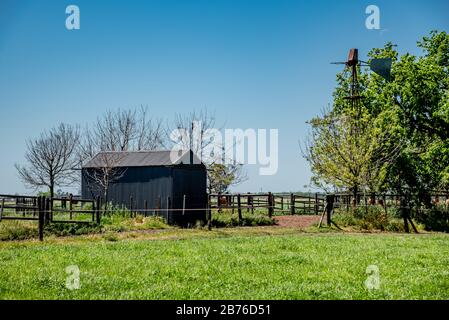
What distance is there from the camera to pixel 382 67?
32.8 metres

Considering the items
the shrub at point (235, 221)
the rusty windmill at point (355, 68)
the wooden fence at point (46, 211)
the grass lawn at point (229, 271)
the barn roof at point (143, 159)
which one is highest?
the rusty windmill at point (355, 68)

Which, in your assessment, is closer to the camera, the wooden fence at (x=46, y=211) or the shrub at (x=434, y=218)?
the wooden fence at (x=46, y=211)

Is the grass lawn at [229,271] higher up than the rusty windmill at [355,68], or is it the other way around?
the rusty windmill at [355,68]

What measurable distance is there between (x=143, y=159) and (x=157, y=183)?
2.50m

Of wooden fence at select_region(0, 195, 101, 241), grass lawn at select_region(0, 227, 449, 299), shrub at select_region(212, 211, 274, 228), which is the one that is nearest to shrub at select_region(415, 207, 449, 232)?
shrub at select_region(212, 211, 274, 228)

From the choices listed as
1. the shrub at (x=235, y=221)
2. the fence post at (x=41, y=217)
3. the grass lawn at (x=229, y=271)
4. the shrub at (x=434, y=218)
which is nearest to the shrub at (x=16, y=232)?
the fence post at (x=41, y=217)

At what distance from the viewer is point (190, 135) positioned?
41500 millimetres

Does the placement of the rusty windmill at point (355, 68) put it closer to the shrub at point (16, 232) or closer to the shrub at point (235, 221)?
the shrub at point (235, 221)

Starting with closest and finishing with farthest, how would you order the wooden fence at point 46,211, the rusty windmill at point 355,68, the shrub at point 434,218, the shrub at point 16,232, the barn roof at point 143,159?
the shrub at point 16,232
the wooden fence at point 46,211
the shrub at point 434,218
the barn roof at point 143,159
the rusty windmill at point 355,68

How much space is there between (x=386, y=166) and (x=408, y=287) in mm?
21578

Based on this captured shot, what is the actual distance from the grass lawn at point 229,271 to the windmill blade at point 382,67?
1953 cm

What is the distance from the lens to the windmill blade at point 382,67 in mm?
31998
